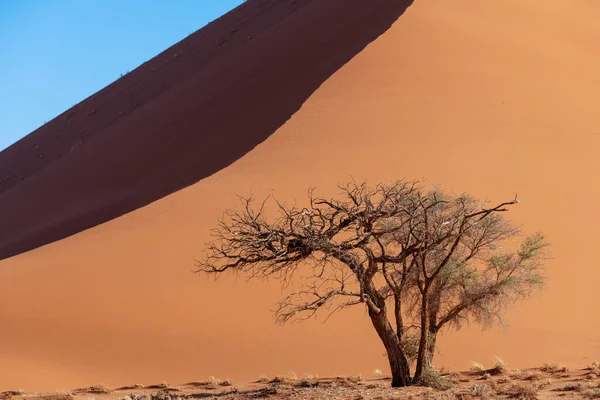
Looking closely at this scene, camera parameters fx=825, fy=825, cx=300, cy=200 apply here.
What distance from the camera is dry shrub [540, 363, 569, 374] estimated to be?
14.1 m


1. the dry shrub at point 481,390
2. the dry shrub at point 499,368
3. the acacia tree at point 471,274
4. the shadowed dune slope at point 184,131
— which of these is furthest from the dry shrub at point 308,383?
the shadowed dune slope at point 184,131

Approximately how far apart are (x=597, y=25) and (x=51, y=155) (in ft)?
85.8

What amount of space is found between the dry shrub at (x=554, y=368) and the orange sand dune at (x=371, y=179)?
0.88 m

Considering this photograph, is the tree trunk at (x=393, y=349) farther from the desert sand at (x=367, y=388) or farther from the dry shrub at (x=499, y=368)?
the dry shrub at (x=499, y=368)

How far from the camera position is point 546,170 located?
22750 millimetres

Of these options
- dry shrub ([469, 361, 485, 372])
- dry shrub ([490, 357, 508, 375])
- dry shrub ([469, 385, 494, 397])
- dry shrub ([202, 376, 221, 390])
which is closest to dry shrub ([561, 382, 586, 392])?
dry shrub ([469, 385, 494, 397])

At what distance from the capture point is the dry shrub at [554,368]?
46.2ft

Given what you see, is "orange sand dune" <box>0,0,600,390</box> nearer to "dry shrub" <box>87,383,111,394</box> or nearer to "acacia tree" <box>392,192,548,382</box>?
"dry shrub" <box>87,383,111,394</box>

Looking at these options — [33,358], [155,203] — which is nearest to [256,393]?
[33,358]

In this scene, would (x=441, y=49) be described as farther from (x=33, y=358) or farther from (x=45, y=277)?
(x=33, y=358)

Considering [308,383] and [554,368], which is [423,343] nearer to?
[308,383]

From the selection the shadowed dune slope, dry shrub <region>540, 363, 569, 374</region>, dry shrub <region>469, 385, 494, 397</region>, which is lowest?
dry shrub <region>469, 385, 494, 397</region>

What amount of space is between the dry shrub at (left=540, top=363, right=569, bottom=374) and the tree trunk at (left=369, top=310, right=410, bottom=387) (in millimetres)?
3620

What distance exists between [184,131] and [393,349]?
19498 mm
